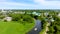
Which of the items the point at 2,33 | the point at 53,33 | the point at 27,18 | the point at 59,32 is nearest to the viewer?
the point at 59,32

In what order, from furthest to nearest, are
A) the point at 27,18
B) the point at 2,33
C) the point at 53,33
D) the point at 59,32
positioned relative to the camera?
the point at 27,18
the point at 2,33
the point at 53,33
the point at 59,32

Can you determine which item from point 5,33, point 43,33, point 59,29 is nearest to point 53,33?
point 59,29

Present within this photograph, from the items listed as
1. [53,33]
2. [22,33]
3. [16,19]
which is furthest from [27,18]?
[53,33]

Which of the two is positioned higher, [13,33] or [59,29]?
[59,29]

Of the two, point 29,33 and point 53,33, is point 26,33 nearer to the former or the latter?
point 29,33

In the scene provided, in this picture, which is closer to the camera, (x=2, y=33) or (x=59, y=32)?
(x=59, y=32)

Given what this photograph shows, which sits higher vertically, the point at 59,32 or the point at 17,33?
the point at 59,32

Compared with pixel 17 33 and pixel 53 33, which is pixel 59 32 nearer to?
pixel 53 33

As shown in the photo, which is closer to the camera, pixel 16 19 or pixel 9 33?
pixel 9 33

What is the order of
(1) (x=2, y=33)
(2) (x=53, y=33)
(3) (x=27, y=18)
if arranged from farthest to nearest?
(3) (x=27, y=18) < (1) (x=2, y=33) < (2) (x=53, y=33)
